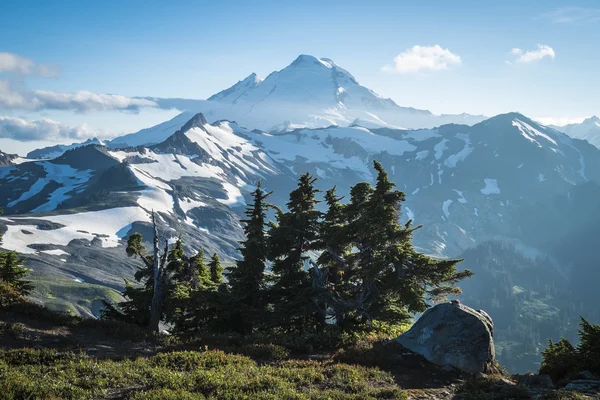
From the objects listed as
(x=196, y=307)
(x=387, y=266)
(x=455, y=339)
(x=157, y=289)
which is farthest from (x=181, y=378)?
(x=157, y=289)

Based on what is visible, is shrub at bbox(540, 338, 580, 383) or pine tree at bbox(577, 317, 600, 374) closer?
pine tree at bbox(577, 317, 600, 374)

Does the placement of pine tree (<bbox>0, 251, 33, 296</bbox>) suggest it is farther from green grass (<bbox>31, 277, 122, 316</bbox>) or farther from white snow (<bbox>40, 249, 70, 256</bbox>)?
white snow (<bbox>40, 249, 70, 256</bbox>)

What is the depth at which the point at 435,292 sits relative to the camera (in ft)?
74.7

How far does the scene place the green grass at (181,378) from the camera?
1266cm

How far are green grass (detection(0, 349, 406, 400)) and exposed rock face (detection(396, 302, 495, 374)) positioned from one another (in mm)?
3220

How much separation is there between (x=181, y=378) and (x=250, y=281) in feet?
47.9

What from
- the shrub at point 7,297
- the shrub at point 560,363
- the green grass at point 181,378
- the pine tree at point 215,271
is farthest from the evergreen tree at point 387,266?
the pine tree at point 215,271

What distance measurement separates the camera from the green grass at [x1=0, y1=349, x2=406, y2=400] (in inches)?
498

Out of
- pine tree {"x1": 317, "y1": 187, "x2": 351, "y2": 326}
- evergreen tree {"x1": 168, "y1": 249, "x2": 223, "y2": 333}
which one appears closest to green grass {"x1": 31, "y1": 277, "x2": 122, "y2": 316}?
evergreen tree {"x1": 168, "y1": 249, "x2": 223, "y2": 333}

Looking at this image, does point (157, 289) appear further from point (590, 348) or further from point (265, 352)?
point (590, 348)

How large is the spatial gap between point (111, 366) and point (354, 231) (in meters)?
14.7

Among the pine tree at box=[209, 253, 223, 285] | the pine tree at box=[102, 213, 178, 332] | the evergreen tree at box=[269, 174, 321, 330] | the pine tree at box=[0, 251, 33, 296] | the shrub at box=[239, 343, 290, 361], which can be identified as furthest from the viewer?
the pine tree at box=[209, 253, 223, 285]

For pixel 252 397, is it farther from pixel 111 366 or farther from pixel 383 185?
pixel 383 185

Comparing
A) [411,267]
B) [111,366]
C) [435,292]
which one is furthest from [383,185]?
[111,366]
